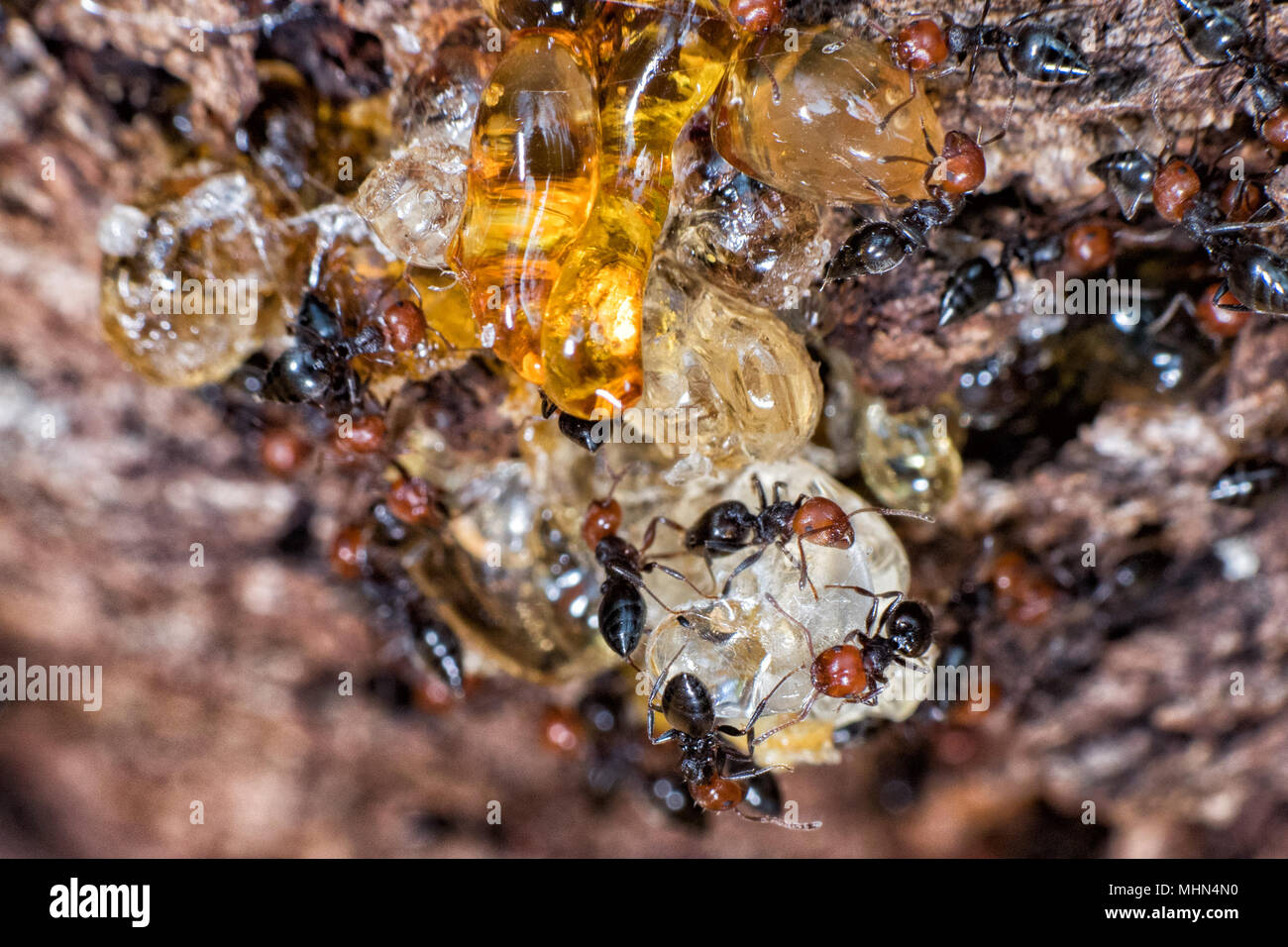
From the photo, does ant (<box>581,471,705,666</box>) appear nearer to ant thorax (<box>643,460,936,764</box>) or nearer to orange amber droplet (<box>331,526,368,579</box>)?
ant thorax (<box>643,460,936,764</box>)

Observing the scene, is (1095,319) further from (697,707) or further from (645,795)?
(645,795)

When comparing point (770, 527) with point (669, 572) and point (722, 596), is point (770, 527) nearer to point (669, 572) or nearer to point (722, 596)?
point (722, 596)

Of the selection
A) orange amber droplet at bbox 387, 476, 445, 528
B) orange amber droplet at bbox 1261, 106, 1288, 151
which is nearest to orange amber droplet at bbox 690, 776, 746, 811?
orange amber droplet at bbox 387, 476, 445, 528

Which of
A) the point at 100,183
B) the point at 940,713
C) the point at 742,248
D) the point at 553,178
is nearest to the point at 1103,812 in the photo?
the point at 940,713

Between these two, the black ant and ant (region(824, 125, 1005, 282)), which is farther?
the black ant

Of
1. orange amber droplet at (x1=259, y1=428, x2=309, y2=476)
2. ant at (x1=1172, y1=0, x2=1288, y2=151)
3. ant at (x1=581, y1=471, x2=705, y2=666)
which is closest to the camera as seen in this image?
ant at (x1=1172, y1=0, x2=1288, y2=151)

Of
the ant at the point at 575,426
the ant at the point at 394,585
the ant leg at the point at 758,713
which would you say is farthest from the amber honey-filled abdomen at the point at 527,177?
the ant at the point at 394,585
